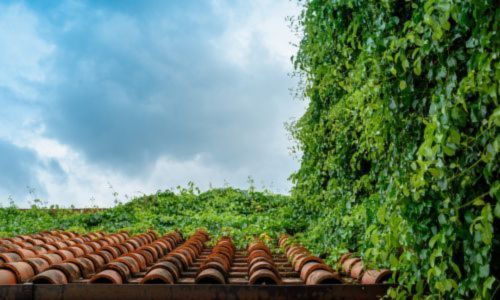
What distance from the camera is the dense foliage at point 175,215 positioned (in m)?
13.6

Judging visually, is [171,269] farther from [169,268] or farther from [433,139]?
[433,139]

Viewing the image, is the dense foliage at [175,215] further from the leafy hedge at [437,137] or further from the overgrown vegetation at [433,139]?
the leafy hedge at [437,137]

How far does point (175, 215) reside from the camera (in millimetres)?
16234

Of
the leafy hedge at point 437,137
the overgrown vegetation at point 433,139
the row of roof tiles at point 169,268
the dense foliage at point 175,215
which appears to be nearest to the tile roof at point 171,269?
the row of roof tiles at point 169,268

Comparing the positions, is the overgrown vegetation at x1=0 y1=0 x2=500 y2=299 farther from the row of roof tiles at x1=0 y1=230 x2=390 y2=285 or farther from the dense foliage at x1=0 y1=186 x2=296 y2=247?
the dense foliage at x1=0 y1=186 x2=296 y2=247

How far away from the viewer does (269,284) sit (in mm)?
5031

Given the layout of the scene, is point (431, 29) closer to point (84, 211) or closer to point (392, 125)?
point (392, 125)

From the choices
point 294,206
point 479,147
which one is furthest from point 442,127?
point 294,206

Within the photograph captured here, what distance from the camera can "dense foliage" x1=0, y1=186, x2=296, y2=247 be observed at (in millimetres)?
13641

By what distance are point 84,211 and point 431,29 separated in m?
16.4

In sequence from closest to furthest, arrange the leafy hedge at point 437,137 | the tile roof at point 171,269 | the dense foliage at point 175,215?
the leafy hedge at point 437,137 < the tile roof at point 171,269 < the dense foliage at point 175,215

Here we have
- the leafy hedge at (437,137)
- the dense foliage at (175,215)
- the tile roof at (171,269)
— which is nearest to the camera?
the leafy hedge at (437,137)

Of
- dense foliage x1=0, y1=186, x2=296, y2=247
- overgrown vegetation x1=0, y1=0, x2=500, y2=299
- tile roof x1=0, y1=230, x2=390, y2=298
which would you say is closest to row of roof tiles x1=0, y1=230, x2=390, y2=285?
tile roof x1=0, y1=230, x2=390, y2=298

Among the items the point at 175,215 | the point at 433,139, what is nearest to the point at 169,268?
the point at 433,139
